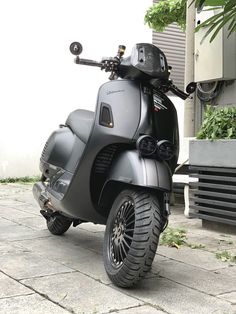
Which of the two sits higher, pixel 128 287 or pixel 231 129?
pixel 231 129

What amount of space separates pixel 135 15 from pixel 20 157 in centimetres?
367

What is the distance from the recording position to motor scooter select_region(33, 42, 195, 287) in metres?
2.95

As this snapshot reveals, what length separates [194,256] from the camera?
3922mm

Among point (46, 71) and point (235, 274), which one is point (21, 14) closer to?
point (46, 71)

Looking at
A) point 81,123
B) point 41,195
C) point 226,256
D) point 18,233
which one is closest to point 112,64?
point 81,123

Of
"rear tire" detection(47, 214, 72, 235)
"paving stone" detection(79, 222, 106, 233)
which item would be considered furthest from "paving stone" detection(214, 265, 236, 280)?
"paving stone" detection(79, 222, 106, 233)

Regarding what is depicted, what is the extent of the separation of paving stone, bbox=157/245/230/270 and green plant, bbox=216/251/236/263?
40 millimetres

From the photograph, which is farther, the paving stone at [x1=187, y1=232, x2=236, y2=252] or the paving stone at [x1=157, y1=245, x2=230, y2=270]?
the paving stone at [x1=187, y1=232, x2=236, y2=252]

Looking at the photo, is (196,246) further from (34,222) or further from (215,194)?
(34,222)

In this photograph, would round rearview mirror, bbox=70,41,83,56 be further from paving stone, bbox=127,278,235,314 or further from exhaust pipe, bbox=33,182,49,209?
paving stone, bbox=127,278,235,314

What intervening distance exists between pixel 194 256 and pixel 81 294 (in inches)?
A: 49.8

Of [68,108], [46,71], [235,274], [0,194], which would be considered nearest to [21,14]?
[46,71]

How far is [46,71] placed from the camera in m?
9.44

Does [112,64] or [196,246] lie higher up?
[112,64]
